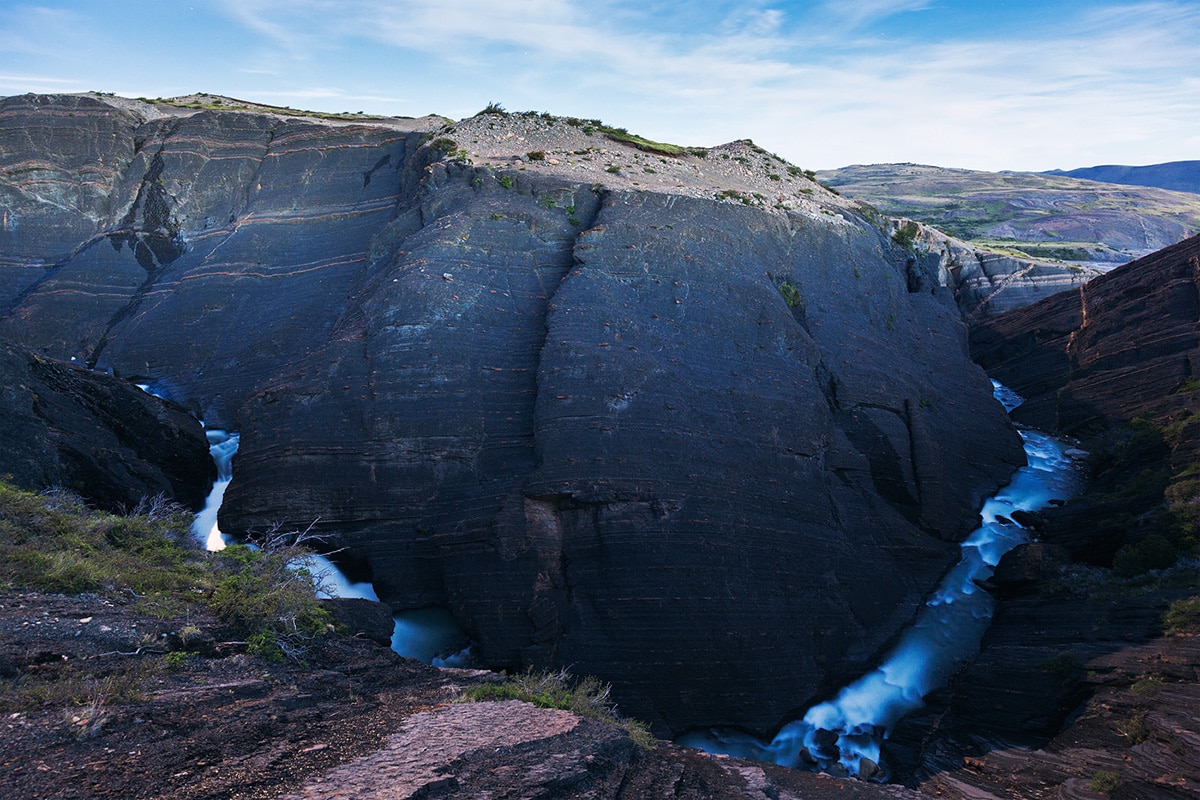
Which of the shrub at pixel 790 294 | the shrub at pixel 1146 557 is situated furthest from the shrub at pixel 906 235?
the shrub at pixel 1146 557

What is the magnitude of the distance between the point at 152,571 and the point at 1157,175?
723 feet

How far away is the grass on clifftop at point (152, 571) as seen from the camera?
9562mm

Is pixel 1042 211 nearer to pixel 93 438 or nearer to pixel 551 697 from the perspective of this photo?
pixel 551 697

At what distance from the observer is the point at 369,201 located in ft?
87.2

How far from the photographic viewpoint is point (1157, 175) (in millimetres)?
173000

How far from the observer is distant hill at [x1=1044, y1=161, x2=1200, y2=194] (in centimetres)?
16562

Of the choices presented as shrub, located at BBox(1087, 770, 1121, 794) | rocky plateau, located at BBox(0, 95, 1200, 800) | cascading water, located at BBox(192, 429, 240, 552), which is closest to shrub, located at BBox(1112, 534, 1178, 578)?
rocky plateau, located at BBox(0, 95, 1200, 800)

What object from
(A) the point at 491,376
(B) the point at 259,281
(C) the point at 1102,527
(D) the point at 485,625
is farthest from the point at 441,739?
(B) the point at 259,281

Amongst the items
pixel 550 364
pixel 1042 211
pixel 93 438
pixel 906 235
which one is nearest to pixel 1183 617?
pixel 550 364

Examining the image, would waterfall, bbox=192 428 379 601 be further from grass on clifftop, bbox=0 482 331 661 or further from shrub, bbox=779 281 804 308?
shrub, bbox=779 281 804 308

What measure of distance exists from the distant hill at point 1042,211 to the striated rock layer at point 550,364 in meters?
43.2

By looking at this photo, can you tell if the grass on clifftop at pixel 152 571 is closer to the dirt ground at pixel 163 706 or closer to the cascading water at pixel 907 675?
the dirt ground at pixel 163 706

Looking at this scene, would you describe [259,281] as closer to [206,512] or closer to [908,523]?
[206,512]

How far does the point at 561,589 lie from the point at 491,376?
18.7ft
